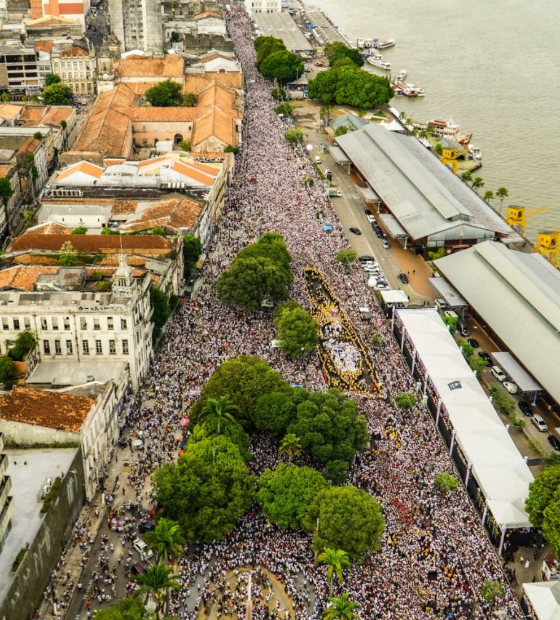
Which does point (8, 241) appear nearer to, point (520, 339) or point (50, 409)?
point (50, 409)

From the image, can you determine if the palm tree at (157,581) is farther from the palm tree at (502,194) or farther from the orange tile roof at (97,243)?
the palm tree at (502,194)

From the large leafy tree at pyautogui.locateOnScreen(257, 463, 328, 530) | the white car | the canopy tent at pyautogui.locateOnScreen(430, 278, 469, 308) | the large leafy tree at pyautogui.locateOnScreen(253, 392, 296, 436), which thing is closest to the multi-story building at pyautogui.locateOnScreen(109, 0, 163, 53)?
the canopy tent at pyautogui.locateOnScreen(430, 278, 469, 308)

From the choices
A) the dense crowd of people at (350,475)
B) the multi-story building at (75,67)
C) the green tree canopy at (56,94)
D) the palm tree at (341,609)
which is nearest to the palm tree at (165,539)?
the dense crowd of people at (350,475)

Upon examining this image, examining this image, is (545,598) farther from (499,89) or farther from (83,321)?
(499,89)

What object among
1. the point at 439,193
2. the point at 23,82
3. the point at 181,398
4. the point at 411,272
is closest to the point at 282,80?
the point at 23,82

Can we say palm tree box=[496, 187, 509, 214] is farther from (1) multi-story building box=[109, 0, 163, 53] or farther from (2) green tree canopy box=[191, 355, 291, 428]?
(1) multi-story building box=[109, 0, 163, 53]
